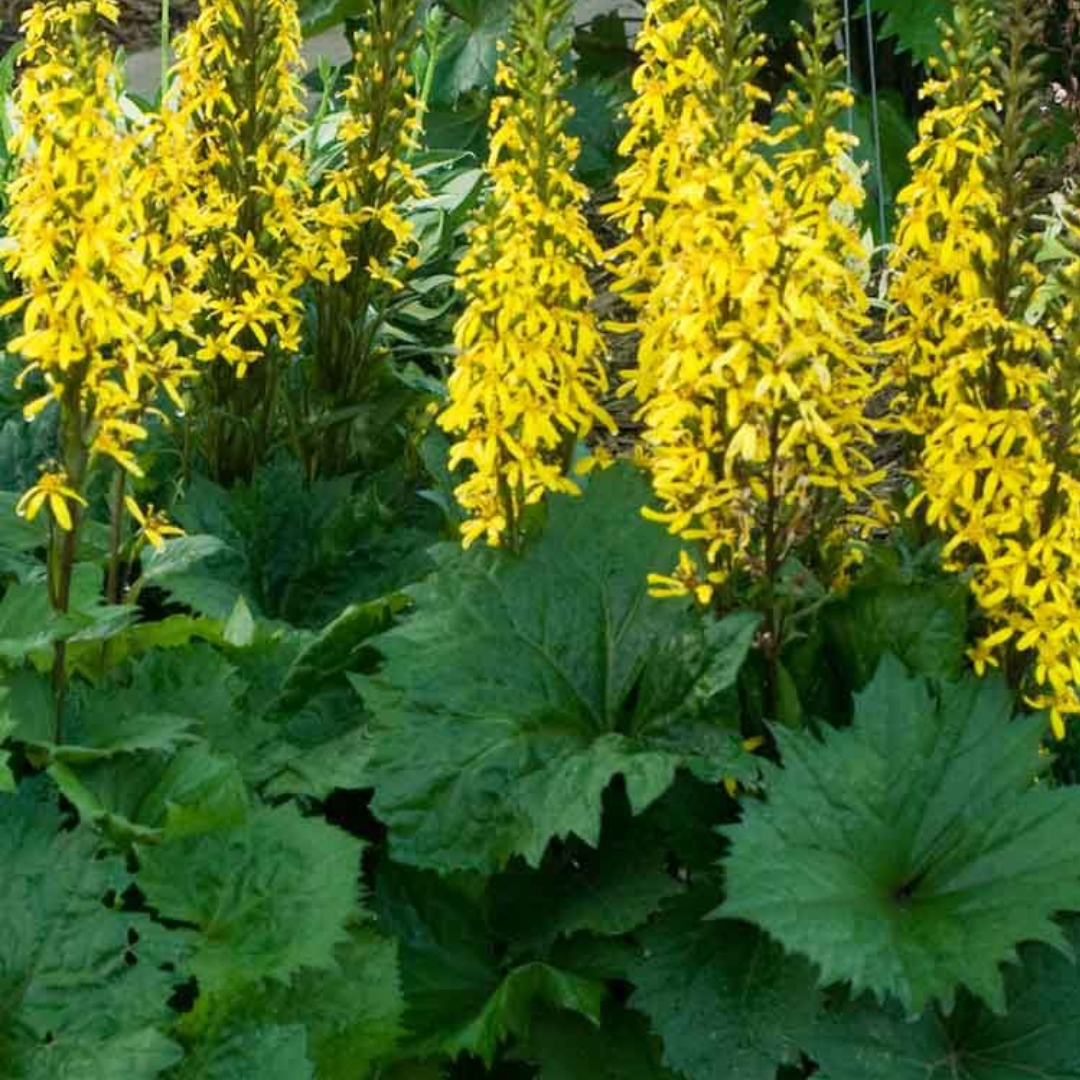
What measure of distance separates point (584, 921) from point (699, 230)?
91 centimetres

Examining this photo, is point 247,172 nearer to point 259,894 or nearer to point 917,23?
point 259,894

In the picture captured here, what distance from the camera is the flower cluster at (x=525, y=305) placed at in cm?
267

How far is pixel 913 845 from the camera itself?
2502 millimetres

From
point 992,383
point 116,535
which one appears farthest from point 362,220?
point 992,383

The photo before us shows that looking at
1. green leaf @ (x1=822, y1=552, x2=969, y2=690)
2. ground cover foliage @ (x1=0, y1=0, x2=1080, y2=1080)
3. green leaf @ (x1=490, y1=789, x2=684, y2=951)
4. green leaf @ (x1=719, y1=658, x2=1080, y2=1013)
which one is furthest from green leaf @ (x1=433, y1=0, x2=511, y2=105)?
green leaf @ (x1=719, y1=658, x2=1080, y2=1013)

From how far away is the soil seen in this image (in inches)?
368

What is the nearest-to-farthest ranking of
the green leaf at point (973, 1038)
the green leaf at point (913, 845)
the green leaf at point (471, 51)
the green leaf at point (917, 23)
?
the green leaf at point (913, 845), the green leaf at point (973, 1038), the green leaf at point (917, 23), the green leaf at point (471, 51)

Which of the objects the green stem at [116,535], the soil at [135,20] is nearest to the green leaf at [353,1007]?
the green stem at [116,535]

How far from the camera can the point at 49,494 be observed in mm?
2588

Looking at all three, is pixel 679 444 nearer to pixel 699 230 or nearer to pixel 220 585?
pixel 699 230

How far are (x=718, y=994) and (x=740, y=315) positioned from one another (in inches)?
33.6

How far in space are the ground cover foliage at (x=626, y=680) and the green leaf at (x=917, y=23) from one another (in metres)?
2.18

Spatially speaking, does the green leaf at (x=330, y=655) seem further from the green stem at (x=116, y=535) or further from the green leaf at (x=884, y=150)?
the green leaf at (x=884, y=150)

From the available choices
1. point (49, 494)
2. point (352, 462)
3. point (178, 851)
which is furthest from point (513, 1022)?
point (352, 462)
